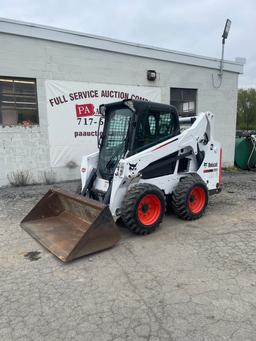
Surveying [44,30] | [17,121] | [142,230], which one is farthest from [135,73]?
[142,230]

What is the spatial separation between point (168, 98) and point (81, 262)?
25.2 feet

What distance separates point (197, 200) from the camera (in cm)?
550

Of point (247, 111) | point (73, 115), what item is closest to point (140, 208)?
point (73, 115)

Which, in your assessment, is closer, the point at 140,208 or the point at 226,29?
the point at 140,208

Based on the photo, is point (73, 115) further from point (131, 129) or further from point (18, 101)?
point (131, 129)

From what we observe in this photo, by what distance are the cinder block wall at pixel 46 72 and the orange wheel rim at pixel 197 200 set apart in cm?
451

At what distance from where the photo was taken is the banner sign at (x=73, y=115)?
834 centimetres

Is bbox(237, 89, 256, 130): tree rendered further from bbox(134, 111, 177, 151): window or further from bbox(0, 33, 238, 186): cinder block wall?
bbox(134, 111, 177, 151): window

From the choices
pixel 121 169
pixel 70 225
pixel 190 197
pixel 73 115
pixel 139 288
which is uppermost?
pixel 73 115

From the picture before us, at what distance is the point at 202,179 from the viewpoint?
5.71 m

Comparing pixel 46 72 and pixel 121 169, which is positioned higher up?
pixel 46 72

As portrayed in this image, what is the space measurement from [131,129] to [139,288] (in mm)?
2501

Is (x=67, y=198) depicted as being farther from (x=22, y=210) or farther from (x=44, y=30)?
(x=44, y=30)

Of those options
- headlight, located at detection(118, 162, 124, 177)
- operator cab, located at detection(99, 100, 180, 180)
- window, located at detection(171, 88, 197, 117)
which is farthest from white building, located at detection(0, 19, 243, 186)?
headlight, located at detection(118, 162, 124, 177)
